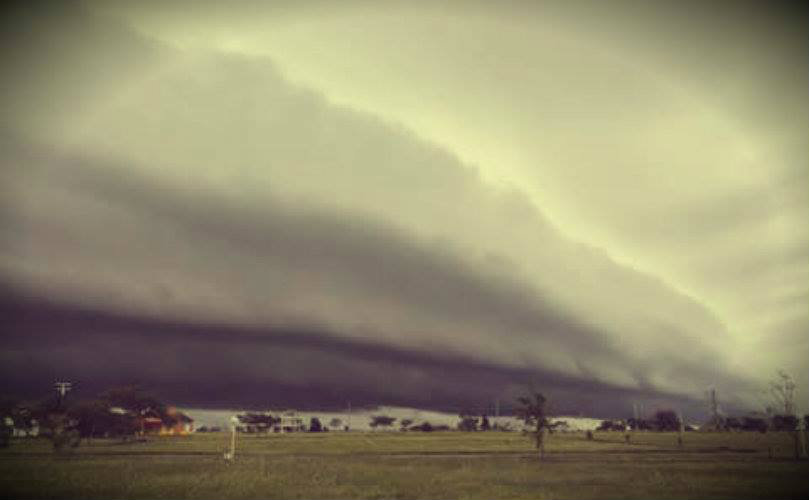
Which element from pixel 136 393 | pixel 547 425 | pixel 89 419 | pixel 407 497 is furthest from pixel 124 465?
pixel 136 393

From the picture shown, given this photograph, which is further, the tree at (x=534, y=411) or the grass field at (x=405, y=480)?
the tree at (x=534, y=411)

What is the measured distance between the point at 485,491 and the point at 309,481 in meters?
12.9

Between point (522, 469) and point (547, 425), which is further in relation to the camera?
point (547, 425)

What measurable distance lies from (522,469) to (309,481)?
71.2 feet

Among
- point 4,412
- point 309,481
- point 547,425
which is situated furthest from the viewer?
point 4,412

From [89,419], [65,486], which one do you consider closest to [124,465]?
[65,486]

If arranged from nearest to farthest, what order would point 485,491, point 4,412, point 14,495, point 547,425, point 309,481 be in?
point 14,495
point 485,491
point 309,481
point 547,425
point 4,412

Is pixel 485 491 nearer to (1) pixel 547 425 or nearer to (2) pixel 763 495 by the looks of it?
Result: (2) pixel 763 495

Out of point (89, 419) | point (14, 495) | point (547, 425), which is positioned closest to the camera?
point (14, 495)

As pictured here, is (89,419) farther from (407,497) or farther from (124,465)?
(407,497)

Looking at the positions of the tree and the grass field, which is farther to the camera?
the tree

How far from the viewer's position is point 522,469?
55.5 meters

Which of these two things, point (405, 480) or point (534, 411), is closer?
point (405, 480)

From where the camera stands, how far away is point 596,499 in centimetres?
3491
